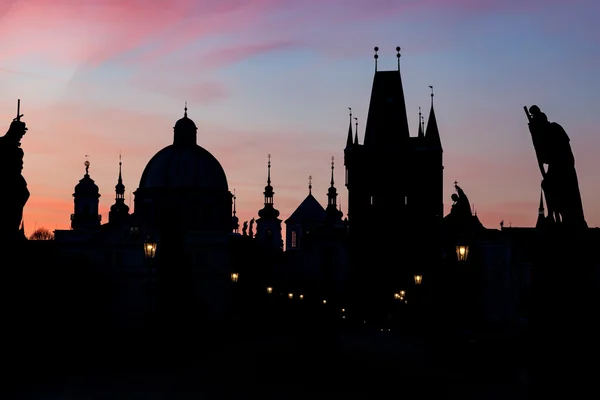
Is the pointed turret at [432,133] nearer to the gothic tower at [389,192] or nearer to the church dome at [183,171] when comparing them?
the gothic tower at [389,192]

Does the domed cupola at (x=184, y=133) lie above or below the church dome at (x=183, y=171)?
above

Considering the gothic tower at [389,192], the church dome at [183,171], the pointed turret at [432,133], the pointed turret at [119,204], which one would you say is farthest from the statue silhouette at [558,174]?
the pointed turret at [119,204]

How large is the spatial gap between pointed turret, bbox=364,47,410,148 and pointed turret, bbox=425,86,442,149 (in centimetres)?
301

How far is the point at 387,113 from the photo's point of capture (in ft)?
461

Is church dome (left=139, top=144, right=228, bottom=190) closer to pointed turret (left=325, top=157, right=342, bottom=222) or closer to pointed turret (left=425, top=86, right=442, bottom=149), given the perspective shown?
pointed turret (left=425, top=86, right=442, bottom=149)

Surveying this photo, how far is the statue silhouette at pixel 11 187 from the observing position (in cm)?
1898

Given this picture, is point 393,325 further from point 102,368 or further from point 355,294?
point 102,368

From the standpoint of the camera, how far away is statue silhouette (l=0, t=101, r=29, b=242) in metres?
19.0

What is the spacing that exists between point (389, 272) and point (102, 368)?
4064 inches

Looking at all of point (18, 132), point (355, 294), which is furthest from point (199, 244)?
point (18, 132)

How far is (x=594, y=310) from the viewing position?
65.3 ft

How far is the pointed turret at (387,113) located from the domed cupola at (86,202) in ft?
149

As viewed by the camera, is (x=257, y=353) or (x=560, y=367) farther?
(x=257, y=353)

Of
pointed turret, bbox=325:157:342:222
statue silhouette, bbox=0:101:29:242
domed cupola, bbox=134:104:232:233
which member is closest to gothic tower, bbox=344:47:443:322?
domed cupola, bbox=134:104:232:233
